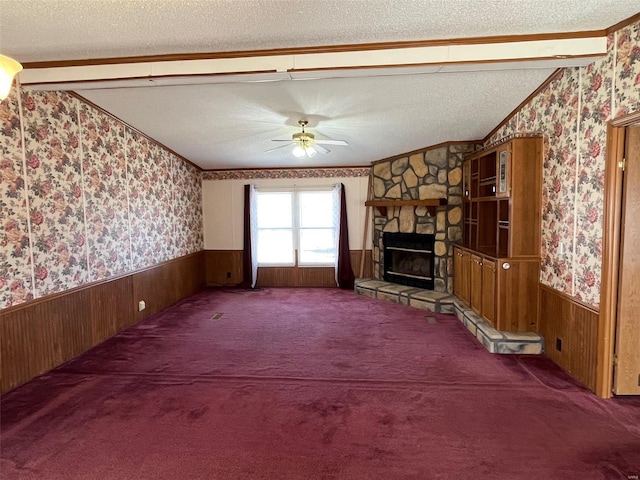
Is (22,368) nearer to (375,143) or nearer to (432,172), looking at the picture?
(375,143)

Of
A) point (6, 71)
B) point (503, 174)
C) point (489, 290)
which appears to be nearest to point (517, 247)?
point (489, 290)

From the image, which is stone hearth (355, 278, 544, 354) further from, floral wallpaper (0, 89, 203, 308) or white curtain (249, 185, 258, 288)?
floral wallpaper (0, 89, 203, 308)

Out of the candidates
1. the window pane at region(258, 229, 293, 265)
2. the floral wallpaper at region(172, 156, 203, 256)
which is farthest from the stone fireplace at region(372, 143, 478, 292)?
the floral wallpaper at region(172, 156, 203, 256)

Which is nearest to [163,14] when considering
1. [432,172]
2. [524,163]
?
[524,163]

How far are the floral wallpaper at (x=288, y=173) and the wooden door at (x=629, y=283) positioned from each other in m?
4.23

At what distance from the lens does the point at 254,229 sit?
658 cm

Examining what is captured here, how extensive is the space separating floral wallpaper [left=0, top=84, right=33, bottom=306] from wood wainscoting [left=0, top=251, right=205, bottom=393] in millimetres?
182

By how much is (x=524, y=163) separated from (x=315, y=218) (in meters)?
3.87

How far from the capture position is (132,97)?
361cm

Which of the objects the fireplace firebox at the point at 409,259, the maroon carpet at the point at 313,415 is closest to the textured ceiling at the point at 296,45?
the fireplace firebox at the point at 409,259

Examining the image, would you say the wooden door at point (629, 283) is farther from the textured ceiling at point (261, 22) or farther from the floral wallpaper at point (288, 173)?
the floral wallpaper at point (288, 173)

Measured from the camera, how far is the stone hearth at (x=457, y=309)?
11.2 feet

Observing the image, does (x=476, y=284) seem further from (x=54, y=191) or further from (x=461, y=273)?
(x=54, y=191)

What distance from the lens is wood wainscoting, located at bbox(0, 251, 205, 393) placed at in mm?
2822
